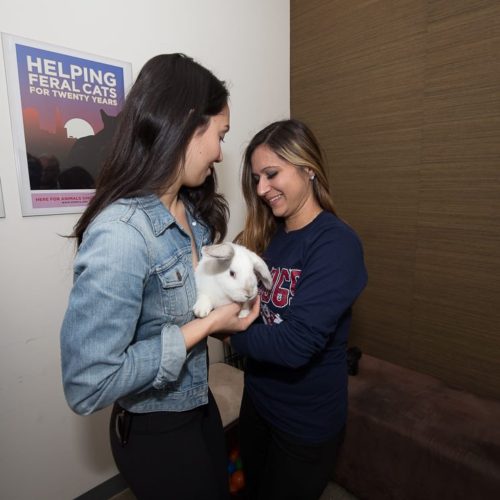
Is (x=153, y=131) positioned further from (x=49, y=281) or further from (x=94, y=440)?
(x=94, y=440)

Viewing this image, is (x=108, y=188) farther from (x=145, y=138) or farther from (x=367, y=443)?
(x=367, y=443)

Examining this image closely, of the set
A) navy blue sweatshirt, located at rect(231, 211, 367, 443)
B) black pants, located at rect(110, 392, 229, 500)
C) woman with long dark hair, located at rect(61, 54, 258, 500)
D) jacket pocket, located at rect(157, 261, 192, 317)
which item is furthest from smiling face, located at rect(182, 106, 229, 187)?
black pants, located at rect(110, 392, 229, 500)

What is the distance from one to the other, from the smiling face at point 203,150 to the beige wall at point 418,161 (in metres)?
1.22

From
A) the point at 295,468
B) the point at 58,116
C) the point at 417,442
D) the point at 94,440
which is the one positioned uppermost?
the point at 58,116

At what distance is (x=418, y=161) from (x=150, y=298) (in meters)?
1.50

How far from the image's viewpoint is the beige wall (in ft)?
4.84

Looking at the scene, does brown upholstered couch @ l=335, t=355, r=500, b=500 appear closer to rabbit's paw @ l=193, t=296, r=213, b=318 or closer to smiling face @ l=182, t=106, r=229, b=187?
rabbit's paw @ l=193, t=296, r=213, b=318

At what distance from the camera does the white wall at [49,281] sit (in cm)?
126

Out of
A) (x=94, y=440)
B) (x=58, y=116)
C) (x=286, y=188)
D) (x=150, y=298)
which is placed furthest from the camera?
(x=94, y=440)

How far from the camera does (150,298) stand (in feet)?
2.38

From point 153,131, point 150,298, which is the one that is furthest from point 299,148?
point 150,298

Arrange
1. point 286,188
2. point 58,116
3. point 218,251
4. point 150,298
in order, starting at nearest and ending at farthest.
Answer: point 150,298 < point 218,251 < point 286,188 < point 58,116

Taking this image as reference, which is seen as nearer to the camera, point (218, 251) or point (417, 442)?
point (218, 251)

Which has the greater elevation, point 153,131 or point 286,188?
point 153,131
